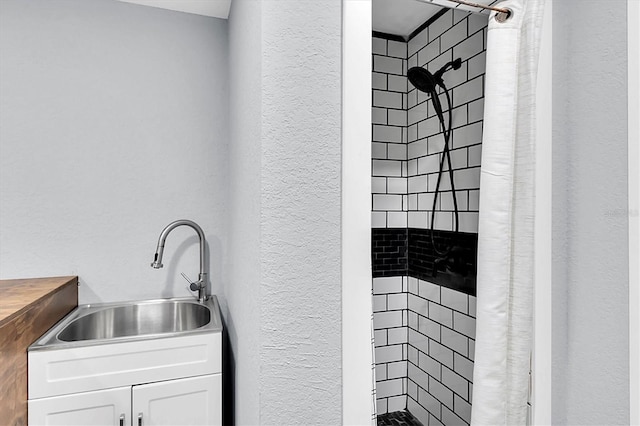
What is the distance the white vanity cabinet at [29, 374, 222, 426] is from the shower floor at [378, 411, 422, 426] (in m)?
0.79

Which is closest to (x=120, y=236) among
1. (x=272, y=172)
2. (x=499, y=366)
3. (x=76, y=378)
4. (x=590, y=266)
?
(x=76, y=378)

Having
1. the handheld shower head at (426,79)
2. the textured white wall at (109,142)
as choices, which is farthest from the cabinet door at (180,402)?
the handheld shower head at (426,79)

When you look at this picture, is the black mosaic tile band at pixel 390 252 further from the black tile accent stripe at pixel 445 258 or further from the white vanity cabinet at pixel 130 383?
the white vanity cabinet at pixel 130 383

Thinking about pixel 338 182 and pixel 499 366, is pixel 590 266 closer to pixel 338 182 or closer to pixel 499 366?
pixel 499 366

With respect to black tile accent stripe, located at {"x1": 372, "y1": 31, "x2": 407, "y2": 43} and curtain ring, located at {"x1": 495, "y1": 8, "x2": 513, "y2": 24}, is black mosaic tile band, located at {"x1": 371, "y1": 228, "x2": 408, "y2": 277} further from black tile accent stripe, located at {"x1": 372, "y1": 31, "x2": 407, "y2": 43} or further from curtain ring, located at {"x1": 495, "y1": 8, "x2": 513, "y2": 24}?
curtain ring, located at {"x1": 495, "y1": 8, "x2": 513, "y2": 24}

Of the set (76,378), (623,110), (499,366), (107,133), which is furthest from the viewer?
(107,133)

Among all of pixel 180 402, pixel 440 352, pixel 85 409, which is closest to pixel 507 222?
pixel 440 352

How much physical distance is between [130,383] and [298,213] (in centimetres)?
107

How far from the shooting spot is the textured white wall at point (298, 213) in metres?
0.85

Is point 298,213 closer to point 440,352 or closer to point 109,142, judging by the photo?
point 440,352

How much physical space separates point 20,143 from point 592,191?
2.20 m

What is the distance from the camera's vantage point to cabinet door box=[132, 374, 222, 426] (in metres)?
1.45

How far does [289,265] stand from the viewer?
0.87 m

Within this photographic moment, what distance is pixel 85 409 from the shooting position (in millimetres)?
1393
